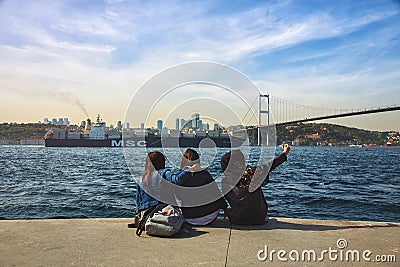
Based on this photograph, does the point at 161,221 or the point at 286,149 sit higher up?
the point at 286,149

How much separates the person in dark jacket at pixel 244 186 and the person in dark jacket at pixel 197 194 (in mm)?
166

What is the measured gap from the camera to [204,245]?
3.41 meters

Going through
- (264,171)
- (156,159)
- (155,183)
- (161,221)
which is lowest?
(161,221)

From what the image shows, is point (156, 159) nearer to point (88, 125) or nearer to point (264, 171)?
point (264, 171)

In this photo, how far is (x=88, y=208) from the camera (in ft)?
34.1

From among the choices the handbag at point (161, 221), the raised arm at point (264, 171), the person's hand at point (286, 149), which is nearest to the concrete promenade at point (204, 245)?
the handbag at point (161, 221)

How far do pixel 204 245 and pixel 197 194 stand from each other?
662 millimetres

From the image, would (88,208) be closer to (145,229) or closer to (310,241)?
(145,229)

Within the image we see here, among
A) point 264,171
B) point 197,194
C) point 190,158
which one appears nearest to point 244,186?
point 264,171

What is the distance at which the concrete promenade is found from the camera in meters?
3.02

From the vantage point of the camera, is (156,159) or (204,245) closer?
(204,245)

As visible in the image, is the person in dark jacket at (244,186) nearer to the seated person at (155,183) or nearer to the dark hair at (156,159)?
the seated person at (155,183)

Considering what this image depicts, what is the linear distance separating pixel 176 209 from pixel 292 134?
41636 mm

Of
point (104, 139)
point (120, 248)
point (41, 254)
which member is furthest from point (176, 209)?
point (104, 139)
